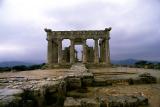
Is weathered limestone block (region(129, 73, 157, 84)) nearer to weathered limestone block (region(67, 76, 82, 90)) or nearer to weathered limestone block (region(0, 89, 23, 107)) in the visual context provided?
weathered limestone block (region(67, 76, 82, 90))

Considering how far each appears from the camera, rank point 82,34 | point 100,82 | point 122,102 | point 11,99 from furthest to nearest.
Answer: point 82,34 → point 100,82 → point 122,102 → point 11,99

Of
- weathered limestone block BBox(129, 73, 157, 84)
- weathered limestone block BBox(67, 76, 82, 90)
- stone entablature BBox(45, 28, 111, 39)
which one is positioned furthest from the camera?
stone entablature BBox(45, 28, 111, 39)

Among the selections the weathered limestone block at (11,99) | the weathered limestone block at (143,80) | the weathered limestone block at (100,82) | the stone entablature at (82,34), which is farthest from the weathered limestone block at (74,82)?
the stone entablature at (82,34)

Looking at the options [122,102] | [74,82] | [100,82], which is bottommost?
[122,102]

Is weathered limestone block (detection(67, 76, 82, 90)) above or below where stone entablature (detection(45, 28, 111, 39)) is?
below

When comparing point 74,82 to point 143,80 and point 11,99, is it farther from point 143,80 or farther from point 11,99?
point 11,99

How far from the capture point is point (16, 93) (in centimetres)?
634

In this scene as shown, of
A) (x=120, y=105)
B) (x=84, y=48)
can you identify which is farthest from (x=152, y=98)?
→ (x=84, y=48)

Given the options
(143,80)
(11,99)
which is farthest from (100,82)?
(11,99)

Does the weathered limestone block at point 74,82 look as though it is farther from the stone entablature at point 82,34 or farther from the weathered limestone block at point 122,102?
the stone entablature at point 82,34

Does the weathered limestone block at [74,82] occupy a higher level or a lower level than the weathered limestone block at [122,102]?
higher

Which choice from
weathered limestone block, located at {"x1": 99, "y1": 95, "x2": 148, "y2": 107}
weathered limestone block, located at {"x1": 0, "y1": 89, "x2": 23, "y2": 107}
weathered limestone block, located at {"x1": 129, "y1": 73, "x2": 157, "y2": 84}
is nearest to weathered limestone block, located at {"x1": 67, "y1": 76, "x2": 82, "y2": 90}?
weathered limestone block, located at {"x1": 129, "y1": 73, "x2": 157, "y2": 84}

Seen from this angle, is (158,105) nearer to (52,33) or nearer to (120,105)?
(120,105)

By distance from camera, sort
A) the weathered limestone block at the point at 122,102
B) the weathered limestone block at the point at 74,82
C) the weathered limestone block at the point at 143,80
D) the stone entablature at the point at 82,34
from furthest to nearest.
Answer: the stone entablature at the point at 82,34, the weathered limestone block at the point at 143,80, the weathered limestone block at the point at 74,82, the weathered limestone block at the point at 122,102
